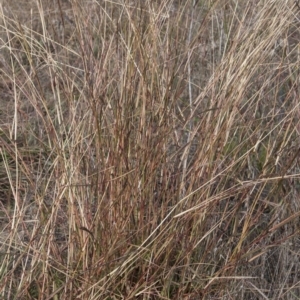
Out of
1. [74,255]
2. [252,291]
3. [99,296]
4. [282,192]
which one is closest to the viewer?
[99,296]

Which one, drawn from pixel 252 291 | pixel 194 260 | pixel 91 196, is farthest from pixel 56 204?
pixel 252 291

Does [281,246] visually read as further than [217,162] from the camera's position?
Yes

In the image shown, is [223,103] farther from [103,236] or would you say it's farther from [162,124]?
[103,236]

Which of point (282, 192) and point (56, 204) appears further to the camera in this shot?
point (282, 192)

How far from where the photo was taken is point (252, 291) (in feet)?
5.93

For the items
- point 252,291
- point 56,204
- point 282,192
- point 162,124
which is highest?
point 162,124

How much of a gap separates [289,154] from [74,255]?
2.02ft

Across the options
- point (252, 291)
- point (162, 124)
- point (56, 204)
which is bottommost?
point (252, 291)

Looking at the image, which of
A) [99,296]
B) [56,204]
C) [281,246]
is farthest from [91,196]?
[281,246]

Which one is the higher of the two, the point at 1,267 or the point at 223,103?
the point at 223,103

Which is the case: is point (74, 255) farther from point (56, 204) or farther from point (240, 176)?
point (240, 176)

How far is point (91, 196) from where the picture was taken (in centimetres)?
166

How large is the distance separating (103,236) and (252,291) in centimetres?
42

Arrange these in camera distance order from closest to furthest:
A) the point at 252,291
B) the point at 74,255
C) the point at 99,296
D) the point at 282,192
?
1. the point at 99,296
2. the point at 74,255
3. the point at 252,291
4. the point at 282,192
